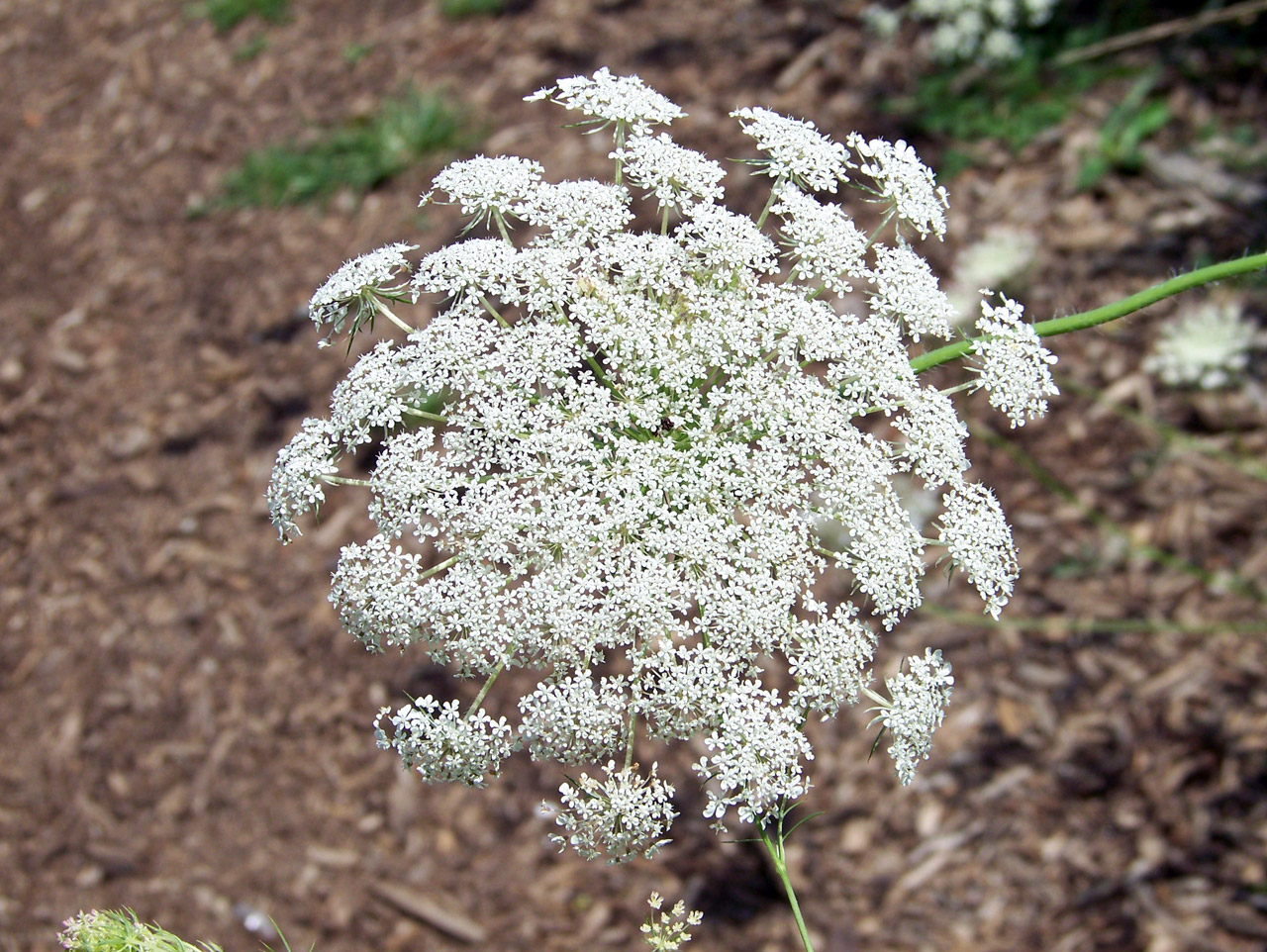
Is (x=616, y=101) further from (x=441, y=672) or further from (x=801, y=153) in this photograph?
(x=441, y=672)

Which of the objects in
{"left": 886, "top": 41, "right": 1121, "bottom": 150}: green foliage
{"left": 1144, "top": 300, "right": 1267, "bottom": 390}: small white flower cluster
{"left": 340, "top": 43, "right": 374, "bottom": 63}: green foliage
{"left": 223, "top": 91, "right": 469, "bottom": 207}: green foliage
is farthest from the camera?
{"left": 340, "top": 43, "right": 374, "bottom": 63}: green foliage

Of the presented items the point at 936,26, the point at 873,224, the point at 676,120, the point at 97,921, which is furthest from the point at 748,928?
the point at 936,26

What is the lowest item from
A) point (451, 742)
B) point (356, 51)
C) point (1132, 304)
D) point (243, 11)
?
point (451, 742)

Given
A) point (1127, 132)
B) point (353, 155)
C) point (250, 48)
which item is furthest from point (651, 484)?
point (250, 48)

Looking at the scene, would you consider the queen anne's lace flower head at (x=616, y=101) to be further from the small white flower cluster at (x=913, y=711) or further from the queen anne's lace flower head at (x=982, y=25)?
the queen anne's lace flower head at (x=982, y=25)

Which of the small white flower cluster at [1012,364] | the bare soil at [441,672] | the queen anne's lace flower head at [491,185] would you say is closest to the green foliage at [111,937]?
the queen anne's lace flower head at [491,185]

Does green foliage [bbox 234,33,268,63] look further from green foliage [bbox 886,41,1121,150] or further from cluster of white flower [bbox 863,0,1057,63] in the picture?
green foliage [bbox 886,41,1121,150]

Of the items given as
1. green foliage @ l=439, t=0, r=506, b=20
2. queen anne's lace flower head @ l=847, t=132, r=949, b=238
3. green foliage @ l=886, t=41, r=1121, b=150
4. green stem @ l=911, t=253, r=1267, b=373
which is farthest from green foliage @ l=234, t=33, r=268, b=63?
green stem @ l=911, t=253, r=1267, b=373
